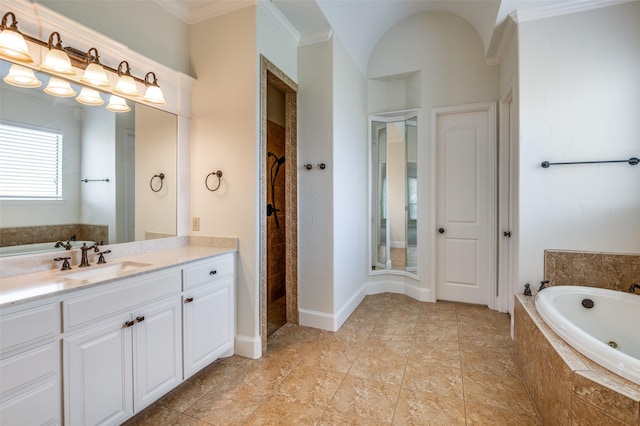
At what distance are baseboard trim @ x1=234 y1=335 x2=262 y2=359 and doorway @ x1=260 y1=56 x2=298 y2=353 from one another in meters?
0.06

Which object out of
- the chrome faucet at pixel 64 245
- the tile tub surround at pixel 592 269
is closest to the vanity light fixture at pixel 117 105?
the chrome faucet at pixel 64 245

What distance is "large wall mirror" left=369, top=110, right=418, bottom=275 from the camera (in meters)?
3.62

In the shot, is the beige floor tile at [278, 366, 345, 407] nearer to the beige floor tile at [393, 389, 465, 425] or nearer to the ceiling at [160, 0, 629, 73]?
the beige floor tile at [393, 389, 465, 425]

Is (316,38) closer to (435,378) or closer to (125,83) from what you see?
(125,83)

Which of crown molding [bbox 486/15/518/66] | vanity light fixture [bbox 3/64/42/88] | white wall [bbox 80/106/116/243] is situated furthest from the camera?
crown molding [bbox 486/15/518/66]

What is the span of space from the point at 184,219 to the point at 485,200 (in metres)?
3.10

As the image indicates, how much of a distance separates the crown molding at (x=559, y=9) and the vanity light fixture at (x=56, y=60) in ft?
10.2

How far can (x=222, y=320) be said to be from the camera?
211 centimetres

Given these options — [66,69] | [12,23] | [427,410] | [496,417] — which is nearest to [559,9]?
[496,417]

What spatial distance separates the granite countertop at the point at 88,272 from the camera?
118cm

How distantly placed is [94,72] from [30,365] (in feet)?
5.14

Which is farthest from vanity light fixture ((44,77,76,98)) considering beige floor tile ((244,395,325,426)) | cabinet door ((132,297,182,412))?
beige floor tile ((244,395,325,426))

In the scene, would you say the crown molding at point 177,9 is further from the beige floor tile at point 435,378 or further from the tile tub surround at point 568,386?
the tile tub surround at point 568,386

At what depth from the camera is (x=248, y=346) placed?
2230mm
